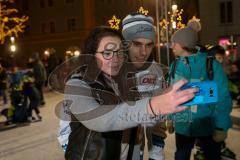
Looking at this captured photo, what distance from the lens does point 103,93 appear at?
1753mm

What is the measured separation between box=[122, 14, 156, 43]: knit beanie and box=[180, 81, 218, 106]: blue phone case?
1280 millimetres

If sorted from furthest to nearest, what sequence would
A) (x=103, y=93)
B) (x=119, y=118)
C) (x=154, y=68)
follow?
(x=154, y=68), (x=103, y=93), (x=119, y=118)

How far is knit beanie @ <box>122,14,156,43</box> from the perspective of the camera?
2632 mm

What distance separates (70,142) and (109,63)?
0.38 m

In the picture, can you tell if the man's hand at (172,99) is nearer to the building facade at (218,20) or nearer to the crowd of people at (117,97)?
the crowd of people at (117,97)

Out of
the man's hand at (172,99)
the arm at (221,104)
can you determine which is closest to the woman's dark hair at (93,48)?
the man's hand at (172,99)

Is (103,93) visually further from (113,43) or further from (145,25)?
(145,25)

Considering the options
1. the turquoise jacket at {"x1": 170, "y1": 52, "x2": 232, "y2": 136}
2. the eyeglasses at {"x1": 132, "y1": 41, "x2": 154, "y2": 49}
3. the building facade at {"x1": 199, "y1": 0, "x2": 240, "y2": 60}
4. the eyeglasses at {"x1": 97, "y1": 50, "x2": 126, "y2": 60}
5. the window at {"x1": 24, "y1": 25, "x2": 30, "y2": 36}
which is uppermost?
the window at {"x1": 24, "y1": 25, "x2": 30, "y2": 36}

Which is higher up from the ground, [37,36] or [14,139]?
[37,36]

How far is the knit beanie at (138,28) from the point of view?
2632 millimetres

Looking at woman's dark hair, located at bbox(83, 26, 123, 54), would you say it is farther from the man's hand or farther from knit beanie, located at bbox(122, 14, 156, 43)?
knit beanie, located at bbox(122, 14, 156, 43)

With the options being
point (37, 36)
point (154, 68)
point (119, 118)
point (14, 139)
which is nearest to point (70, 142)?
point (119, 118)

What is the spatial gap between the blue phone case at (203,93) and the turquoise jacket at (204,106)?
79.0 inches

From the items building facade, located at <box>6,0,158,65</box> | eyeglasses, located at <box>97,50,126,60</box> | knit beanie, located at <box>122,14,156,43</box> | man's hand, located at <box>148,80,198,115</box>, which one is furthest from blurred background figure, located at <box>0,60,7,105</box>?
building facade, located at <box>6,0,158,65</box>
